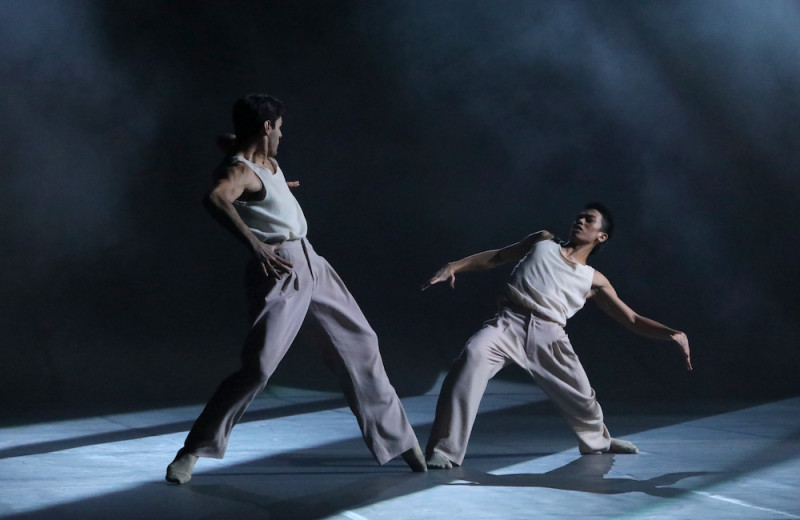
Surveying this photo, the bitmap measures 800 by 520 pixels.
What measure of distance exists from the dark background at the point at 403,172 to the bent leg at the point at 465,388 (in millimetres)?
3004

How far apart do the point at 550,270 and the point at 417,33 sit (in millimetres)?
3288

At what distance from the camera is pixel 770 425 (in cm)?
514

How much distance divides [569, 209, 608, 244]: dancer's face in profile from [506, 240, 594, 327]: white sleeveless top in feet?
0.30

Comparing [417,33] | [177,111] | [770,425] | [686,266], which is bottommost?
[770,425]

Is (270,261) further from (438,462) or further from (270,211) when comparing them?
(438,462)

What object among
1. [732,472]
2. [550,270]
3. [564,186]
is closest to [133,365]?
[564,186]

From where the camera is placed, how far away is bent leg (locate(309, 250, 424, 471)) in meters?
3.35

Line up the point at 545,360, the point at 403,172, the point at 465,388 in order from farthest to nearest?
1. the point at 403,172
2. the point at 545,360
3. the point at 465,388

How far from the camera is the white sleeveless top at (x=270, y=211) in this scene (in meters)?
3.26

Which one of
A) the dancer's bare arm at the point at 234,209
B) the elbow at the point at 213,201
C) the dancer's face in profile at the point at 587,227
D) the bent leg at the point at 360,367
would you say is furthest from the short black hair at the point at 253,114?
the dancer's face in profile at the point at 587,227

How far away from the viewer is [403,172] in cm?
688

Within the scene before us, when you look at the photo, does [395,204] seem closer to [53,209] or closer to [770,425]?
[53,209]

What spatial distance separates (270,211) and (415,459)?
37.0 inches

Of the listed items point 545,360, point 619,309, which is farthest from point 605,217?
point 545,360
